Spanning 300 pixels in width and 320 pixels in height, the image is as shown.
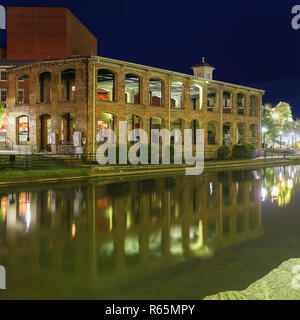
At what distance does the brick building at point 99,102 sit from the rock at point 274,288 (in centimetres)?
2653

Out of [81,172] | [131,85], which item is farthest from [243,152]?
[81,172]

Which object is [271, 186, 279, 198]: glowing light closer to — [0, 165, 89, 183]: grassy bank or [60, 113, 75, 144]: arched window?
[0, 165, 89, 183]: grassy bank

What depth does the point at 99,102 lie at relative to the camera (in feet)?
104

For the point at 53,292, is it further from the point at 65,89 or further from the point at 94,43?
the point at 94,43

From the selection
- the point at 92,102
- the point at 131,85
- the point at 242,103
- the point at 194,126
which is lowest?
the point at 194,126

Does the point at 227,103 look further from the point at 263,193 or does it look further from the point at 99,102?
the point at 263,193

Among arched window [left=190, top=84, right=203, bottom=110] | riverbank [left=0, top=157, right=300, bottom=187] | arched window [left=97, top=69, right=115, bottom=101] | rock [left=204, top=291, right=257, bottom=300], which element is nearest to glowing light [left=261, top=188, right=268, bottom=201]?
rock [left=204, top=291, right=257, bottom=300]

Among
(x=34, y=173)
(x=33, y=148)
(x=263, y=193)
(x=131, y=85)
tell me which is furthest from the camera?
(x=131, y=85)

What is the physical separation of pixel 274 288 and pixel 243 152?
3925cm

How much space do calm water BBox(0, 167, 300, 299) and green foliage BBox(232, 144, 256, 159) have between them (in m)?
29.0

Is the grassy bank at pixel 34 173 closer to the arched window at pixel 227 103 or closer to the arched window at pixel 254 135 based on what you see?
the arched window at pixel 227 103

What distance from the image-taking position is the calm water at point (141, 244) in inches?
213

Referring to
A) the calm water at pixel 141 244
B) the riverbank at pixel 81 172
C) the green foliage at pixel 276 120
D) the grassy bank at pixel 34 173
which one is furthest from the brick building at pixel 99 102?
the green foliage at pixel 276 120

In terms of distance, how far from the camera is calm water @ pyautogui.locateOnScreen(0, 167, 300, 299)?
5.41 meters
